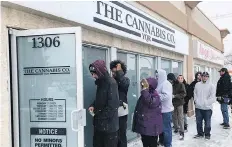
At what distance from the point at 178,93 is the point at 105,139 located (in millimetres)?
3659

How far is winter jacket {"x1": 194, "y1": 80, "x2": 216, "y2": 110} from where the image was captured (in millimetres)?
7082

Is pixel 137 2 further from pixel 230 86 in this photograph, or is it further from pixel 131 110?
pixel 230 86

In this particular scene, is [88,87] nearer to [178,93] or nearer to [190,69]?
[178,93]

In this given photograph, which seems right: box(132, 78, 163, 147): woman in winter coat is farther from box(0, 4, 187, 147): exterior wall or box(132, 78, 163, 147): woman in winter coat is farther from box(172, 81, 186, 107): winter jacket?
box(172, 81, 186, 107): winter jacket

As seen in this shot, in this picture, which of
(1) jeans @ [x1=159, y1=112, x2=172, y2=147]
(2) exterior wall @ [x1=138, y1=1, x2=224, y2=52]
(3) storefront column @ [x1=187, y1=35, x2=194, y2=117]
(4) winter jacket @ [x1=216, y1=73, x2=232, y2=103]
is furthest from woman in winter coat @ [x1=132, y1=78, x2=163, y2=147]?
(3) storefront column @ [x1=187, y1=35, x2=194, y2=117]

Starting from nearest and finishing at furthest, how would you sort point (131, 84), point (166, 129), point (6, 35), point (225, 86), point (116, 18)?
point (6, 35), point (116, 18), point (166, 129), point (131, 84), point (225, 86)

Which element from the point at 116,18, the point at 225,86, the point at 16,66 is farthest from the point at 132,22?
the point at 225,86

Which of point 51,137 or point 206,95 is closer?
point 51,137

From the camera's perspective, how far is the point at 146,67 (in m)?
7.71

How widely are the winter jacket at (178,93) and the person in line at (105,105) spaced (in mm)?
3544

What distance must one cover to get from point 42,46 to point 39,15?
0.54 m

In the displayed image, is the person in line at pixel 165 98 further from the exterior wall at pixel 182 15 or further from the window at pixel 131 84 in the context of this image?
the exterior wall at pixel 182 15

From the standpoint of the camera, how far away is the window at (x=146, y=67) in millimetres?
7436

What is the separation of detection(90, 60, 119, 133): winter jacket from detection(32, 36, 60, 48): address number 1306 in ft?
2.08
